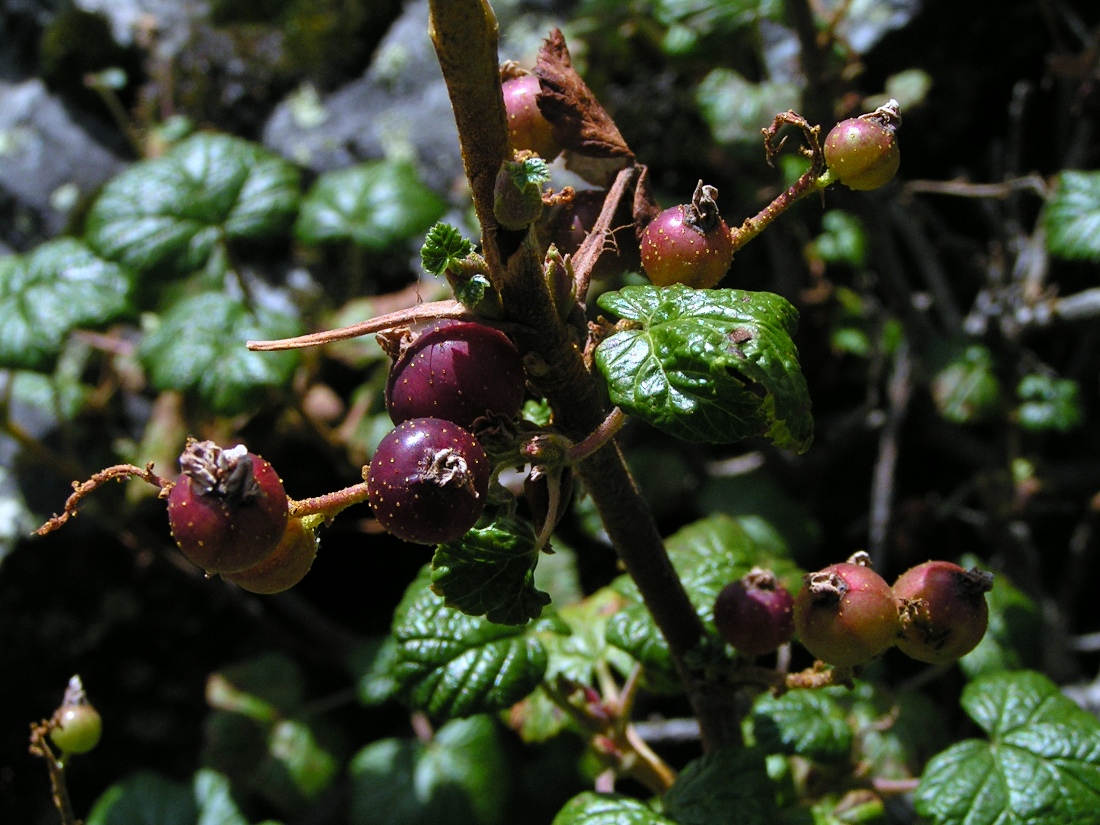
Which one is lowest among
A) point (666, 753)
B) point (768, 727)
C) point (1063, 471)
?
point (666, 753)

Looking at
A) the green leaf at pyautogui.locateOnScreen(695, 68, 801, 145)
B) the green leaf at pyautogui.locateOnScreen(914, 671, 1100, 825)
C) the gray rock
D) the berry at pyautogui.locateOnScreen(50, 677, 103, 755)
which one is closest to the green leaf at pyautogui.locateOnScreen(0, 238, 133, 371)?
the gray rock

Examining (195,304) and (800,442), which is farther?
(195,304)

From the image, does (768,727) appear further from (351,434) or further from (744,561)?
(351,434)

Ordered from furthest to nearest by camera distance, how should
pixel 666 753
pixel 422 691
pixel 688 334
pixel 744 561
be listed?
pixel 666 753
pixel 744 561
pixel 422 691
pixel 688 334

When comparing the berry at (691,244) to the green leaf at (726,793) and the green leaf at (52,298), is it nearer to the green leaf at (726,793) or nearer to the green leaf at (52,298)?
the green leaf at (726,793)

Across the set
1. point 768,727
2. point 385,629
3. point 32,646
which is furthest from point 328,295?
point 768,727

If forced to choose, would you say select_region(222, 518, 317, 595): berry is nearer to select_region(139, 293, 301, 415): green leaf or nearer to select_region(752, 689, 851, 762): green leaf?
select_region(752, 689, 851, 762): green leaf
